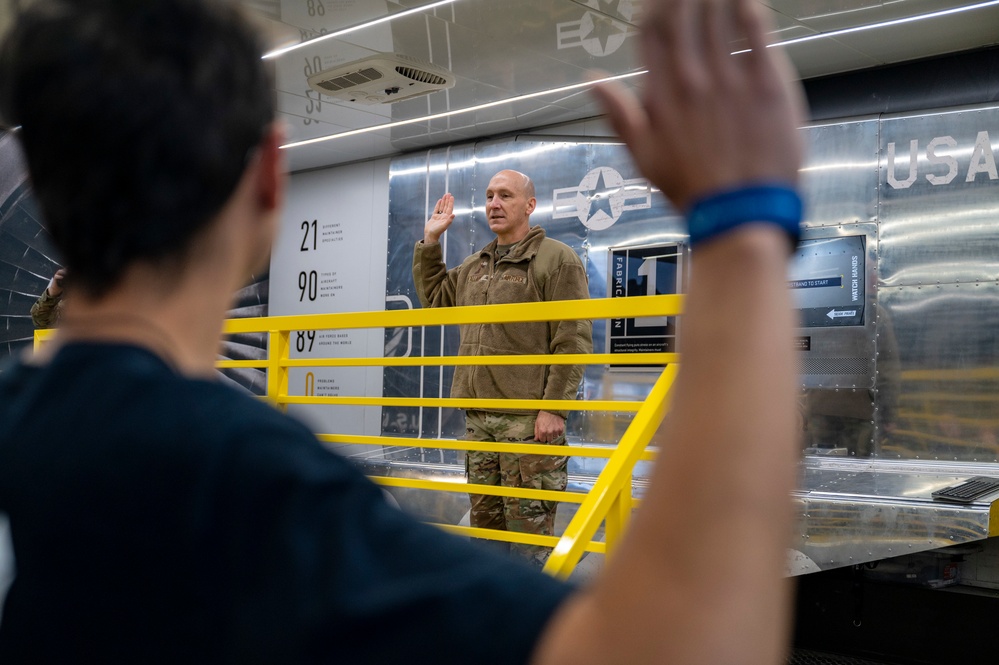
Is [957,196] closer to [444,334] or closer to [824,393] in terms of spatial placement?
[824,393]

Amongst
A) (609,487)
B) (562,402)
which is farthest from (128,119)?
(562,402)

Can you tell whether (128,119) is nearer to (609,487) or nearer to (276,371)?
(609,487)

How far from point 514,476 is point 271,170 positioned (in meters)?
3.50

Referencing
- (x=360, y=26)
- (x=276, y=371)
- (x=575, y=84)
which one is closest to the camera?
(x=276, y=371)

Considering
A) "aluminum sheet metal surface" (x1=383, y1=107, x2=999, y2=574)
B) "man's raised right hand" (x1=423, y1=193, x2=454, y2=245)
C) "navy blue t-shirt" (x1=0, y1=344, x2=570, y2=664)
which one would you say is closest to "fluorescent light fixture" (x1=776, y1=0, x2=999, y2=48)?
"aluminum sheet metal surface" (x1=383, y1=107, x2=999, y2=574)

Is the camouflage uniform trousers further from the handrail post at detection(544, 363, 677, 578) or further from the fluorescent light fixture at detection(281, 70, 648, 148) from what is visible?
the fluorescent light fixture at detection(281, 70, 648, 148)

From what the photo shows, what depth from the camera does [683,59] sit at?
1.45 ft

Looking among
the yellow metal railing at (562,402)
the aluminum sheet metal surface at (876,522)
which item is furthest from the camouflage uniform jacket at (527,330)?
the aluminum sheet metal surface at (876,522)

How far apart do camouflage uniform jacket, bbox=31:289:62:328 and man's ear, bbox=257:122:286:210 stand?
5.06 meters

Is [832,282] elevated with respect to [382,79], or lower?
lower

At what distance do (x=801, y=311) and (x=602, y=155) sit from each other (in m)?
2.02

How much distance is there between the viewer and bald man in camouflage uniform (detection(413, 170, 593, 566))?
387 centimetres

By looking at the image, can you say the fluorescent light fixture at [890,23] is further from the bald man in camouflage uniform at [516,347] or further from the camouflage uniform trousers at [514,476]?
the camouflage uniform trousers at [514,476]

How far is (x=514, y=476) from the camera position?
3988 mm
